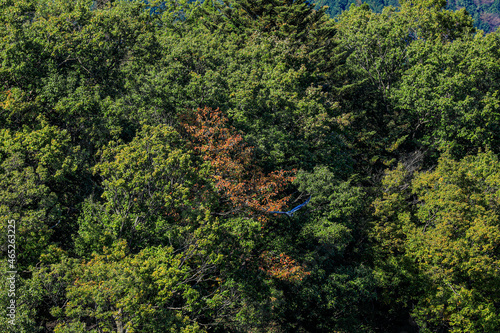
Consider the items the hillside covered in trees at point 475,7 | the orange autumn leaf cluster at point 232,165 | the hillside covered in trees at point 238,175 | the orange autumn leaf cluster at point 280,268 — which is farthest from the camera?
the hillside covered in trees at point 475,7

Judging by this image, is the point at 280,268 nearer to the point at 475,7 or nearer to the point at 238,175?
the point at 238,175

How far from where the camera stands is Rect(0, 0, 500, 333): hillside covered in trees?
63.7ft

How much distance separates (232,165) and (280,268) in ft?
21.6

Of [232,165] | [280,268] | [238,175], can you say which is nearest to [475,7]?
[238,175]

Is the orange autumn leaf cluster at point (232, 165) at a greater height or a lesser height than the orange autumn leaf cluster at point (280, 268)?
greater

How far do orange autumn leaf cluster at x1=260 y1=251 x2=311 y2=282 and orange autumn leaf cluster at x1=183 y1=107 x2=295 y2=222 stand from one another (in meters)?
2.31

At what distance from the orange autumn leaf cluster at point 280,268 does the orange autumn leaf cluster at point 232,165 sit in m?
2.31

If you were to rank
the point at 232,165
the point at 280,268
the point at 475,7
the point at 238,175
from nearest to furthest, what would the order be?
the point at 232,165
the point at 238,175
the point at 280,268
the point at 475,7

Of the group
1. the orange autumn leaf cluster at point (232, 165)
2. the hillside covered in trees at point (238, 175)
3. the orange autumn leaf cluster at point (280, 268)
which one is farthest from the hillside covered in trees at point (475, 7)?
the orange autumn leaf cluster at point (280, 268)

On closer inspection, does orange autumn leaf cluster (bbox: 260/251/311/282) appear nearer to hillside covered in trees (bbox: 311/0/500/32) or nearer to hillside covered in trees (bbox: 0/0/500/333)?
hillside covered in trees (bbox: 0/0/500/333)

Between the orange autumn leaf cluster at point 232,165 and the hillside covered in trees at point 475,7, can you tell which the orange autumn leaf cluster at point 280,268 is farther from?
the hillside covered in trees at point 475,7

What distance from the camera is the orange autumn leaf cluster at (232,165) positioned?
79.6 feet

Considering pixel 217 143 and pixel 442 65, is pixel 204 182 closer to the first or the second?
pixel 217 143

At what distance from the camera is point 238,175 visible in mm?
25500
